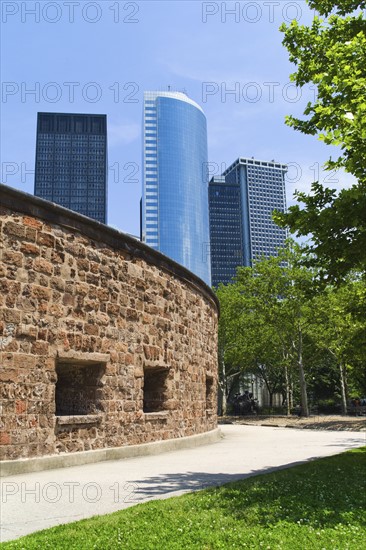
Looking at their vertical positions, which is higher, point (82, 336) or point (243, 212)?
point (243, 212)

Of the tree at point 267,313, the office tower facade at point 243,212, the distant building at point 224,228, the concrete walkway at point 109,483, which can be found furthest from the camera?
the distant building at point 224,228

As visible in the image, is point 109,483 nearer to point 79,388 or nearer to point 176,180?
point 79,388

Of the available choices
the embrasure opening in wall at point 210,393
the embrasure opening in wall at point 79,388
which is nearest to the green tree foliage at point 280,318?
the embrasure opening in wall at point 210,393

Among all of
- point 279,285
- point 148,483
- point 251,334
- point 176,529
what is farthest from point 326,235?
point 251,334

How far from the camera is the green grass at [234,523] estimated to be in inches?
172

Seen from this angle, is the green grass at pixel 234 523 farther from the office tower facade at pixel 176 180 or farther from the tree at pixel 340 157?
the office tower facade at pixel 176 180

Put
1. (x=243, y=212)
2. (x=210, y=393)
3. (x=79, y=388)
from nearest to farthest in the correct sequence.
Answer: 1. (x=79, y=388)
2. (x=210, y=393)
3. (x=243, y=212)

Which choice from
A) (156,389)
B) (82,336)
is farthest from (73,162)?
(82,336)

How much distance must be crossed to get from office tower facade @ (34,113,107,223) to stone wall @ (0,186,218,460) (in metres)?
166

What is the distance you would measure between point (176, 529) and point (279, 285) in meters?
31.6

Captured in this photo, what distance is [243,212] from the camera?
161m

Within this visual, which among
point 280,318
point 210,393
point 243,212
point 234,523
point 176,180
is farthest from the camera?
point 176,180

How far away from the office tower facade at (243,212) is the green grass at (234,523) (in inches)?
5329

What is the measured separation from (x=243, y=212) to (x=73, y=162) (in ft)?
219
